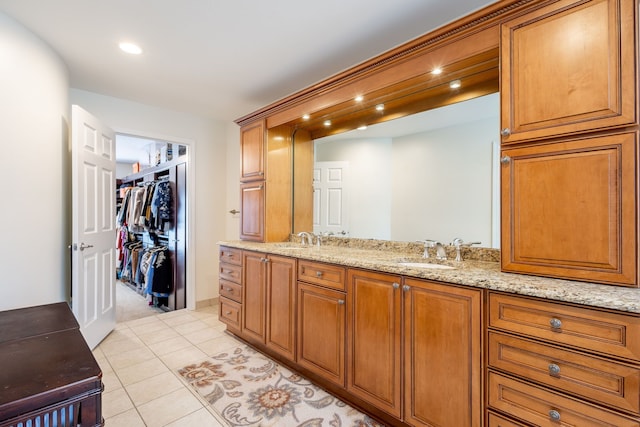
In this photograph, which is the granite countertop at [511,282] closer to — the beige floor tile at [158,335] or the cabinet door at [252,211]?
→ the cabinet door at [252,211]

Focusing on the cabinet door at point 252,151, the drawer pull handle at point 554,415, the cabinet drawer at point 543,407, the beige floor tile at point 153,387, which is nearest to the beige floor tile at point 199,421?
the beige floor tile at point 153,387

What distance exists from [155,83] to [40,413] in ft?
9.27

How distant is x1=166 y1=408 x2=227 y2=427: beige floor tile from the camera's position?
5.65 ft

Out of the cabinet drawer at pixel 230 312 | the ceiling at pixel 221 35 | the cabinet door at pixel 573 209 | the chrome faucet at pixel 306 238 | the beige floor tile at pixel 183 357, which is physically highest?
the ceiling at pixel 221 35

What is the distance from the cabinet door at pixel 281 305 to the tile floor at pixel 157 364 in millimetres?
631

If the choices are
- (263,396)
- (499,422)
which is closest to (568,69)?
(499,422)

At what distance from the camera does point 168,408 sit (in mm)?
1869

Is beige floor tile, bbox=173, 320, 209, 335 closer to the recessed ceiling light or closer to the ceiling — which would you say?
the ceiling

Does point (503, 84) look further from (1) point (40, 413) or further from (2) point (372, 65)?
(1) point (40, 413)

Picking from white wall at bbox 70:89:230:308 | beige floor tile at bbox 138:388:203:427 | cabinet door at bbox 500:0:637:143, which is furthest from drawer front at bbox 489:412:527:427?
white wall at bbox 70:89:230:308

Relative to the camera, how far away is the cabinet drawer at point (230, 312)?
2828 mm

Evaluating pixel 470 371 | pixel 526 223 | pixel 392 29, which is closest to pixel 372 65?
pixel 392 29

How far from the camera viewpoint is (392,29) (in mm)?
2008

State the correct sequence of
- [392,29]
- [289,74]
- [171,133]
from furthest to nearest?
[171,133], [289,74], [392,29]
